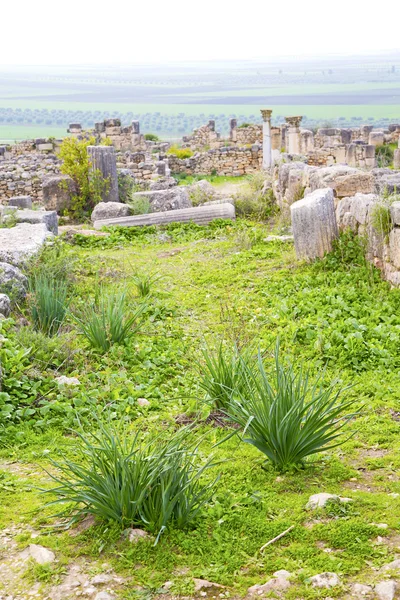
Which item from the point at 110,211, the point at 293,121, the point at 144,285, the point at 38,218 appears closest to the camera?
the point at 144,285

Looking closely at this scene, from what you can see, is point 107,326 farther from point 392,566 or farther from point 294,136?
point 294,136

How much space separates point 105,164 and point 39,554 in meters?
13.0

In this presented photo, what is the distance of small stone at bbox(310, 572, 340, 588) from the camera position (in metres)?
3.31

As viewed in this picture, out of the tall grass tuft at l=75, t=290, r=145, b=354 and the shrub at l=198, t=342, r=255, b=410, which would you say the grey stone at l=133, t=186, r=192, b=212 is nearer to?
the tall grass tuft at l=75, t=290, r=145, b=354

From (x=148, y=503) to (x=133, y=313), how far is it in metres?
4.11

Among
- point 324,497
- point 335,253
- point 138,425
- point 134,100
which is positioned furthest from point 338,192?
point 134,100

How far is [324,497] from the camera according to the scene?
4.04 metres

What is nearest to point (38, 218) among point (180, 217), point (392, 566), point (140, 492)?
point (180, 217)

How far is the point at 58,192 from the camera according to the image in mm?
15727

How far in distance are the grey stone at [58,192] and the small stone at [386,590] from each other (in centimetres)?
1332

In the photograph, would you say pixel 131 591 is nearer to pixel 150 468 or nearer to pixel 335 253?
pixel 150 468

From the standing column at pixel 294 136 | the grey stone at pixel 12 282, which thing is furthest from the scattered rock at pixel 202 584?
the standing column at pixel 294 136

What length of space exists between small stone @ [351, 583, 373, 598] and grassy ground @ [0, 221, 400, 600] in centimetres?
8

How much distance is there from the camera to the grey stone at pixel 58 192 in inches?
616
